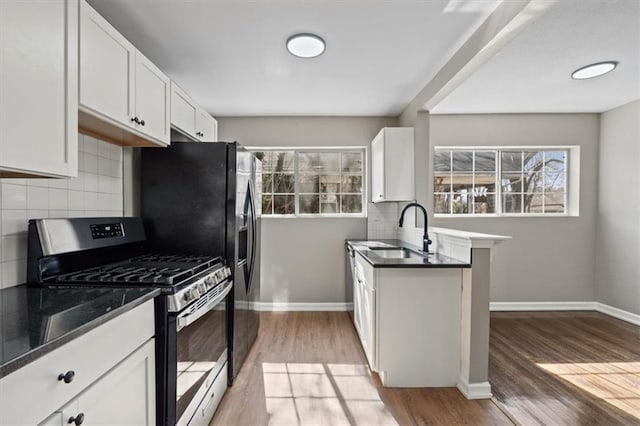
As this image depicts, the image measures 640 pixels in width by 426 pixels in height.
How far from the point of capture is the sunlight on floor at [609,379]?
2.09 metres

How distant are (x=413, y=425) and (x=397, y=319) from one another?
622mm

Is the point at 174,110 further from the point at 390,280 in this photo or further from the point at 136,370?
the point at 390,280

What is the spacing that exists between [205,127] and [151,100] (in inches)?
36.9

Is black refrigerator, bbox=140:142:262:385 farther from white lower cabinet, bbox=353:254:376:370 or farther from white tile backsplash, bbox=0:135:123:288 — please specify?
white lower cabinet, bbox=353:254:376:370

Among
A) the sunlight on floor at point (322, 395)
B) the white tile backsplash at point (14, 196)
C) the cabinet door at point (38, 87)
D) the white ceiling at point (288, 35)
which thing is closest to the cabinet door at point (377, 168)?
the white ceiling at point (288, 35)

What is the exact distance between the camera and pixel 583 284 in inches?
152

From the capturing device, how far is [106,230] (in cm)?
185

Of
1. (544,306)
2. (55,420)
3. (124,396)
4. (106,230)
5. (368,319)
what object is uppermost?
(106,230)

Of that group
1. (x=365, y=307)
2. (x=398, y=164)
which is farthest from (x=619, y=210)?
(x=365, y=307)

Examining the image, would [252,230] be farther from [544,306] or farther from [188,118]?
[544,306]

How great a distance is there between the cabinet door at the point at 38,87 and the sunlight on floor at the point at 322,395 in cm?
179

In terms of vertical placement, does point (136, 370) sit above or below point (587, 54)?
below

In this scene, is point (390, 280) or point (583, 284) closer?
point (390, 280)

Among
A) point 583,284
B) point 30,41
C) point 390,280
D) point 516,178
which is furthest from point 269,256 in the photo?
point 583,284
